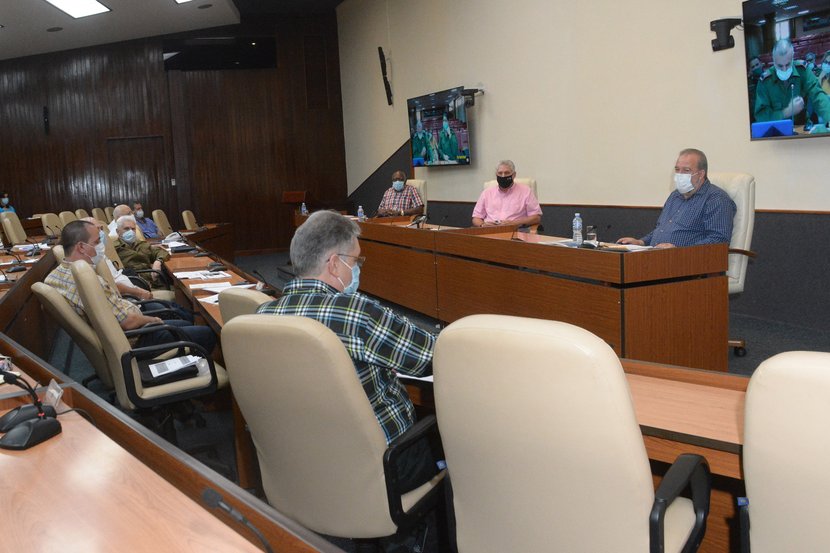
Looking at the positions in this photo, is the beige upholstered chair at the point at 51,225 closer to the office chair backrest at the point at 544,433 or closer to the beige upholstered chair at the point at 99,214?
the beige upholstered chair at the point at 99,214

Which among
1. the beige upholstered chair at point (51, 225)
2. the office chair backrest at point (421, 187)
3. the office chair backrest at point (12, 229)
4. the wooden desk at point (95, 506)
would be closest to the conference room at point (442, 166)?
the wooden desk at point (95, 506)

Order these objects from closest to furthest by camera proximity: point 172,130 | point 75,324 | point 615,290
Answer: point 75,324 → point 615,290 → point 172,130

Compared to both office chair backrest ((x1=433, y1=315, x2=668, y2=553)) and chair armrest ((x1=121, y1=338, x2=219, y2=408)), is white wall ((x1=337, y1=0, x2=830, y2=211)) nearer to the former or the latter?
chair armrest ((x1=121, y1=338, x2=219, y2=408))

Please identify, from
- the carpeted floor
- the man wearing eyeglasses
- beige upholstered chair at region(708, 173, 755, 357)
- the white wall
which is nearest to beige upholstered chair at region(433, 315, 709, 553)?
the man wearing eyeglasses

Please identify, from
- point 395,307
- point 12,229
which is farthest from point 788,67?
point 12,229

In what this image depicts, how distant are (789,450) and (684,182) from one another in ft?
11.9

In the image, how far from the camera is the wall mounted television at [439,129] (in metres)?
8.96

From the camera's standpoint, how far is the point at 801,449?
1.19 metres

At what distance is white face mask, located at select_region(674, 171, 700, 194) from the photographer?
4.57 m

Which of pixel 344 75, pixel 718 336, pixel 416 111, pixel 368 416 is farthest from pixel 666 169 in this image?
pixel 344 75

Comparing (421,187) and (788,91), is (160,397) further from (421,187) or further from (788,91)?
(421,187)

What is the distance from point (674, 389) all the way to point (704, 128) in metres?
4.47

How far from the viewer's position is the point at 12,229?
30.0 feet

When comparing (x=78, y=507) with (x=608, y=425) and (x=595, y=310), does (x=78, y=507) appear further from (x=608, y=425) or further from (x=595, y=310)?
(x=595, y=310)
